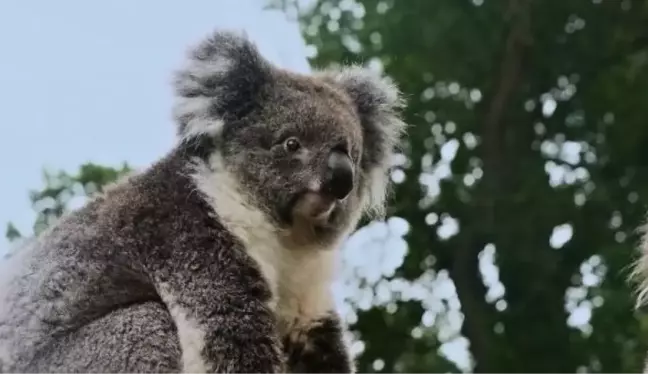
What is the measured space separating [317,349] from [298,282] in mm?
140

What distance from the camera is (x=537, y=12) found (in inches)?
118

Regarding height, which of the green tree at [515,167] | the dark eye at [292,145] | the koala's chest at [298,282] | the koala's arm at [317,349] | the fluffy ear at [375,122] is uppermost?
the green tree at [515,167]

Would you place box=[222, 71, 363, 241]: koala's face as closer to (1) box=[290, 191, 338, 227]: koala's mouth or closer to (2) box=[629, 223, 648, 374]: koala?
(1) box=[290, 191, 338, 227]: koala's mouth

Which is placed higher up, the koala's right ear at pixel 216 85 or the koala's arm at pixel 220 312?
the koala's right ear at pixel 216 85

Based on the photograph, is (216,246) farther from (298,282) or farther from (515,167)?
(515,167)

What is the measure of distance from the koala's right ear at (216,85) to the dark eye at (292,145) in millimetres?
116

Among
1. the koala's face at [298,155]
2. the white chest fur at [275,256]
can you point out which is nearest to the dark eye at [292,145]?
the koala's face at [298,155]

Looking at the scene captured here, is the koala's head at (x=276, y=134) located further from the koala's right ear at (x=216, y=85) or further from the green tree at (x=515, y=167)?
the green tree at (x=515, y=167)

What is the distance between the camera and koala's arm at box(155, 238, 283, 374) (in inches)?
54.3

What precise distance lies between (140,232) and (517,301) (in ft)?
5.15

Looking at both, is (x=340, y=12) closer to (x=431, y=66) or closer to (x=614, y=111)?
(x=431, y=66)

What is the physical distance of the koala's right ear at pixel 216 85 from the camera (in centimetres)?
159

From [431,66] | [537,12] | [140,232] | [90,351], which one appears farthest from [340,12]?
[90,351]

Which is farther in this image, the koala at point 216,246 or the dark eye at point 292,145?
the dark eye at point 292,145
